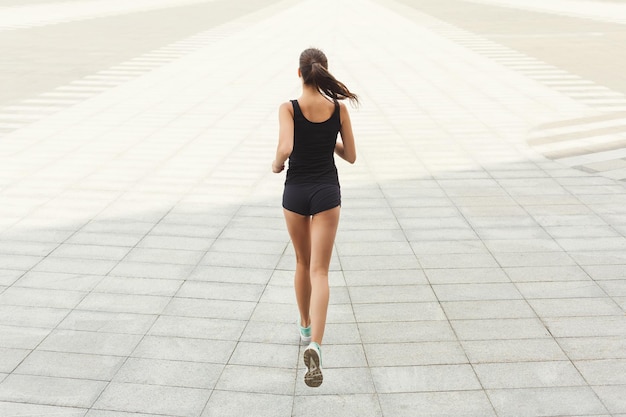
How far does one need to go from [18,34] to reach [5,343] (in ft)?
85.3

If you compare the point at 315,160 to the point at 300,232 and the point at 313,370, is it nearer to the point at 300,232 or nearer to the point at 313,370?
the point at 300,232

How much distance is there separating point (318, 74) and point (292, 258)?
294 cm

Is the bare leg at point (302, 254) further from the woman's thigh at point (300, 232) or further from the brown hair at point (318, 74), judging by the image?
the brown hair at point (318, 74)

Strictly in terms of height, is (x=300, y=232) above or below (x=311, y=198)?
below

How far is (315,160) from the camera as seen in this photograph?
4.79 metres

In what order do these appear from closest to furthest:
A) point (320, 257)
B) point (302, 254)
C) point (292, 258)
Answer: point (320, 257) → point (302, 254) → point (292, 258)

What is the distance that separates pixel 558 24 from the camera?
33219 mm

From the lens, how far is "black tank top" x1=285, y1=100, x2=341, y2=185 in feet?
15.3

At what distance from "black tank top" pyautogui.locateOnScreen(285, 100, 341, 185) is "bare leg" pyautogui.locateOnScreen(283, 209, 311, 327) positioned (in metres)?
0.27

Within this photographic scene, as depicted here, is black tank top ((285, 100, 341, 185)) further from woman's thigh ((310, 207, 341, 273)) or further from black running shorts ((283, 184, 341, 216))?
woman's thigh ((310, 207, 341, 273))

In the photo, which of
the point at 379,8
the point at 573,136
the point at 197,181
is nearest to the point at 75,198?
the point at 197,181

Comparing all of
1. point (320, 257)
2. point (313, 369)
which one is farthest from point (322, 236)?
point (313, 369)

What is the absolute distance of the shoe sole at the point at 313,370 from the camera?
4.36 metres

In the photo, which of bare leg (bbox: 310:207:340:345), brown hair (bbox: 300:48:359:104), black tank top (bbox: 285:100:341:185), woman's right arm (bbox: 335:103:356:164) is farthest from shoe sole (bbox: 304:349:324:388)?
brown hair (bbox: 300:48:359:104)
